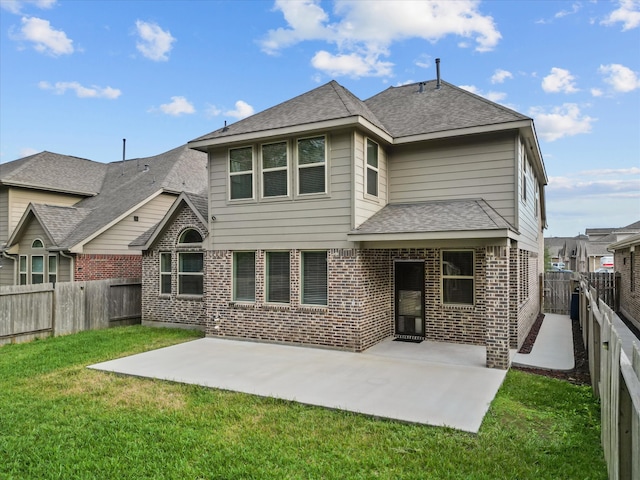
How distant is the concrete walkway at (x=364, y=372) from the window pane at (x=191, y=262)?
2.88 meters

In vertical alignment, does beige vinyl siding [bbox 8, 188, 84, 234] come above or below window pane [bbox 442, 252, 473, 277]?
above

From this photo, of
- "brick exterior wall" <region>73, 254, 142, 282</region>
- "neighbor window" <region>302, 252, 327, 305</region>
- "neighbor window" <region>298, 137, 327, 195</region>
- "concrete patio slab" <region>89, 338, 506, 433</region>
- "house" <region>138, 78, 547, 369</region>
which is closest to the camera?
"concrete patio slab" <region>89, 338, 506, 433</region>

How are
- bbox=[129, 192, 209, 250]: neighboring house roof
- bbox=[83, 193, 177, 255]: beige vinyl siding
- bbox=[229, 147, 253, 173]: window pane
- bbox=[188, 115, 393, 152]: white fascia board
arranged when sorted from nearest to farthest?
bbox=[188, 115, 393, 152]: white fascia board → bbox=[229, 147, 253, 173]: window pane → bbox=[129, 192, 209, 250]: neighboring house roof → bbox=[83, 193, 177, 255]: beige vinyl siding

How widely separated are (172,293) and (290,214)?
18.2 ft

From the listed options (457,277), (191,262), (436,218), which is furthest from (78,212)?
(457,277)

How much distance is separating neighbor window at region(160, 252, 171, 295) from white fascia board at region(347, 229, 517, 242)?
690 cm

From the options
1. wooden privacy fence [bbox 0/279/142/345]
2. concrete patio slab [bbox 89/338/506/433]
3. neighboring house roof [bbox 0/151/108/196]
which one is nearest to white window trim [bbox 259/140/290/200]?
concrete patio slab [bbox 89/338/506/433]

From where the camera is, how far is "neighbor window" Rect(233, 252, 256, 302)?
10828 mm

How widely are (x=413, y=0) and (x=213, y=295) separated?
9.52m

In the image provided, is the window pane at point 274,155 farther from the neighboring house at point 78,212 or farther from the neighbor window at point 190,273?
the neighboring house at point 78,212

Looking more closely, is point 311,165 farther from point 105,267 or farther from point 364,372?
point 105,267

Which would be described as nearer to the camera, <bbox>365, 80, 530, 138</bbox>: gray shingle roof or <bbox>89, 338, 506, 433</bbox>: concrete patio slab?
<bbox>89, 338, 506, 433</bbox>: concrete patio slab

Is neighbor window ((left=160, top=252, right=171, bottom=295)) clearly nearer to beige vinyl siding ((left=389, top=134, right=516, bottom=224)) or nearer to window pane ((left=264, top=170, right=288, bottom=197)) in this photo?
window pane ((left=264, top=170, right=288, bottom=197))

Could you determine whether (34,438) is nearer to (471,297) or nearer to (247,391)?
(247,391)
